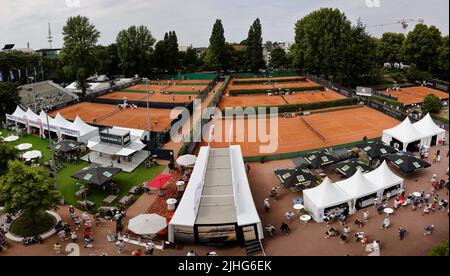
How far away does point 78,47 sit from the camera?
199 feet

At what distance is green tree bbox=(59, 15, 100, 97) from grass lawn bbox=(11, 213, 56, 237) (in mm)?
43676

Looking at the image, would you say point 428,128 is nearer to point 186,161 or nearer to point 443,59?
point 186,161

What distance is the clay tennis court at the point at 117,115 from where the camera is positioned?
145 ft

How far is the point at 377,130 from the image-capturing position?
39.1m

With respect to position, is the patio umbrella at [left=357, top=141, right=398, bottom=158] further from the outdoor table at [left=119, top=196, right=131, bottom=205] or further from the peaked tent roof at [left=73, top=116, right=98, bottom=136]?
the peaked tent roof at [left=73, top=116, right=98, bottom=136]

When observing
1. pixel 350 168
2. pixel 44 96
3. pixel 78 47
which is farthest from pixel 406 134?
pixel 44 96

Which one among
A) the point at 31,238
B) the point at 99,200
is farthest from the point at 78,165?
the point at 31,238

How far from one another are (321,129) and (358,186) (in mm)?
18722

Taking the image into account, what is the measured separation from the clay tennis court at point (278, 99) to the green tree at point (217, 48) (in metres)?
32.0

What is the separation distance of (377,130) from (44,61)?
249 feet

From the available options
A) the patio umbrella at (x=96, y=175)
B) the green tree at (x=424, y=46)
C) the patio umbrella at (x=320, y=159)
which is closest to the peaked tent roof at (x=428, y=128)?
the patio umbrella at (x=320, y=159)

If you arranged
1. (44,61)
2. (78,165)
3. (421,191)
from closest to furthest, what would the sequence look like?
(421,191), (78,165), (44,61)

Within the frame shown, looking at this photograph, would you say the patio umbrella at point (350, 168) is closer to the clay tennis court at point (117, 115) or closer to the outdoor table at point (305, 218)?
the outdoor table at point (305, 218)
